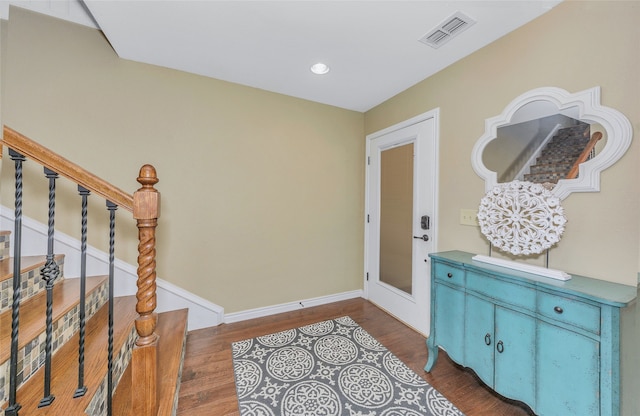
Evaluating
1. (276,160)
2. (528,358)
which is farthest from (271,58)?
(528,358)

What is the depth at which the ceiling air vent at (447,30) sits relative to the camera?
1.64 m

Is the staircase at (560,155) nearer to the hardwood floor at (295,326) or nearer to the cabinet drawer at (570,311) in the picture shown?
the cabinet drawer at (570,311)

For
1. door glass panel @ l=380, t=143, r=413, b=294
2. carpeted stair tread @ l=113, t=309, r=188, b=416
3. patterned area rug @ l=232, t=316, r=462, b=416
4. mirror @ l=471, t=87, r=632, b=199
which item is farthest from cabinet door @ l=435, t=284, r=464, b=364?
carpeted stair tread @ l=113, t=309, r=188, b=416

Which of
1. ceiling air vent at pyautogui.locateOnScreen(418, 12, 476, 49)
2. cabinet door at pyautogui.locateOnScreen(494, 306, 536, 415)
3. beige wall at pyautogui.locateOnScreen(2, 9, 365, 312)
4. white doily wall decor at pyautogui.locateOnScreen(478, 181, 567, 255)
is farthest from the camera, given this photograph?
beige wall at pyautogui.locateOnScreen(2, 9, 365, 312)

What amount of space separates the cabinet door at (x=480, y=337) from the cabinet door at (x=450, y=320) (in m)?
0.04

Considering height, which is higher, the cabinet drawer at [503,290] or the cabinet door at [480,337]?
the cabinet drawer at [503,290]

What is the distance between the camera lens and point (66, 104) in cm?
202

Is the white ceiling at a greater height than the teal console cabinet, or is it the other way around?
the white ceiling

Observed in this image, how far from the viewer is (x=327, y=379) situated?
178cm

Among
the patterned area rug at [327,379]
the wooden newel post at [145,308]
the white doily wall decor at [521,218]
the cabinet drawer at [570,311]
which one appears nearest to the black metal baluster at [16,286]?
the wooden newel post at [145,308]

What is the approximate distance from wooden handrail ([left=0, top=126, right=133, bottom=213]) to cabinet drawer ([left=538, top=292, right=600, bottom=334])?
84.7 inches

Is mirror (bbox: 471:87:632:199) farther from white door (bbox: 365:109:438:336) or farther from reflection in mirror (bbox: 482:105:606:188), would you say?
white door (bbox: 365:109:438:336)

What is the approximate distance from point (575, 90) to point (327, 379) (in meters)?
2.41

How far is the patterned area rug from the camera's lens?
1548 millimetres
